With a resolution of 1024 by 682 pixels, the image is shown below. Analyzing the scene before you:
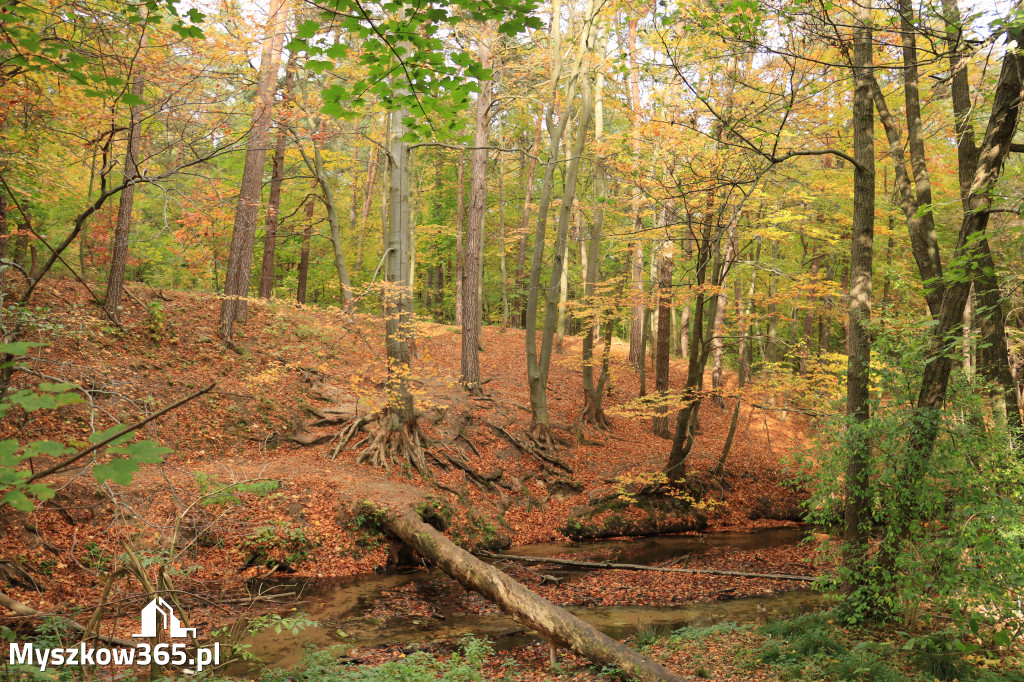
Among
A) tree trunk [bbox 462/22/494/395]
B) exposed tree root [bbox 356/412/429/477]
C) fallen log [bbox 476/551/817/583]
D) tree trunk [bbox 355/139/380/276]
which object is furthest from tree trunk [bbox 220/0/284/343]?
fallen log [bbox 476/551/817/583]

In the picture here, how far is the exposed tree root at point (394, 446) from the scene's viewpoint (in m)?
12.3

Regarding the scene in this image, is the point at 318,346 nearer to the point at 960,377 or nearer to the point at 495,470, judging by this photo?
the point at 495,470

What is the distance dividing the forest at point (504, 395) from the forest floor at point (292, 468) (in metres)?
0.09

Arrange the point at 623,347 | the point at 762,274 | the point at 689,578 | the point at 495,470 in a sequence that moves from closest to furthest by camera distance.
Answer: the point at 689,578
the point at 495,470
the point at 762,274
the point at 623,347

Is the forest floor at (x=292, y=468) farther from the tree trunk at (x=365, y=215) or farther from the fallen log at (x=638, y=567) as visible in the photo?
the tree trunk at (x=365, y=215)

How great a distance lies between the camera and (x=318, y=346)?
16.5 metres

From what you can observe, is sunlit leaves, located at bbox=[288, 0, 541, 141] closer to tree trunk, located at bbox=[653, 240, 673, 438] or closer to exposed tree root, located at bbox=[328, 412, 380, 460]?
tree trunk, located at bbox=[653, 240, 673, 438]

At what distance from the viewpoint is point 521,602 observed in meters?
→ 6.98

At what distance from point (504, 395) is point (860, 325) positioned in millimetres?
11619

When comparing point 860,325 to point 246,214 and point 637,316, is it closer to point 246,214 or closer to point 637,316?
point 637,316

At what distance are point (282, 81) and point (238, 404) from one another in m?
8.52

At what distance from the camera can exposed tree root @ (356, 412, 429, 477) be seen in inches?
486

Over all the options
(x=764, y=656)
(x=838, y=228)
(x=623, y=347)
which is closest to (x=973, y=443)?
(x=764, y=656)

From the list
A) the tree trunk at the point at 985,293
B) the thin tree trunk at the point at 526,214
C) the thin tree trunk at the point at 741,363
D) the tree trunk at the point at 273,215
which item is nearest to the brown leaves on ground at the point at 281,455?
the thin tree trunk at the point at 741,363
